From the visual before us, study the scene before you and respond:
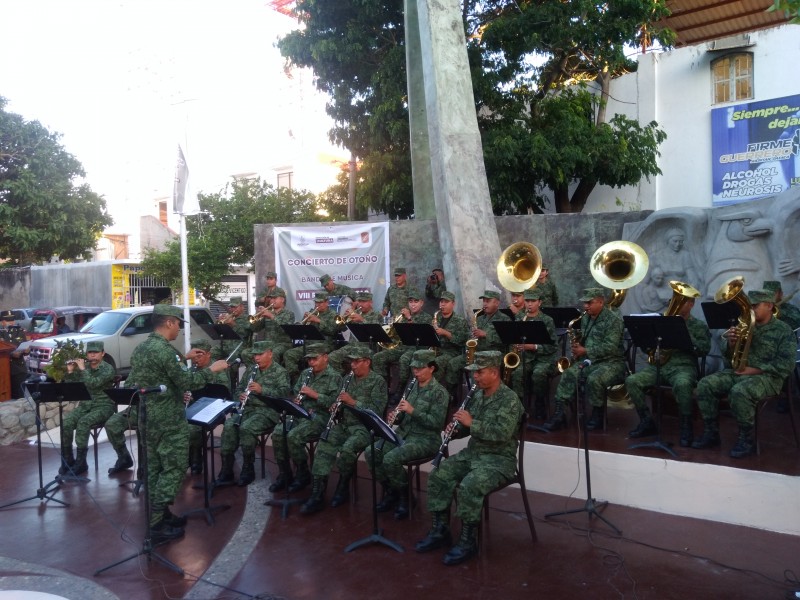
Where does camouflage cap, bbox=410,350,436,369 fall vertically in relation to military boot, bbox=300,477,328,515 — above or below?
above

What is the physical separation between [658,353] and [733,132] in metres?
13.4

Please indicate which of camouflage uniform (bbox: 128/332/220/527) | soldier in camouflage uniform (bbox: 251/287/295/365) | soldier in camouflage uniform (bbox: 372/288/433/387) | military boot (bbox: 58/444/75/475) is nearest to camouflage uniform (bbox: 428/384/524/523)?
camouflage uniform (bbox: 128/332/220/527)

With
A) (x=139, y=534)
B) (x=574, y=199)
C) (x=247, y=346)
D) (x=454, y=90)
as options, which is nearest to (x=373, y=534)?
(x=139, y=534)

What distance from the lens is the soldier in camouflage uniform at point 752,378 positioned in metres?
6.57

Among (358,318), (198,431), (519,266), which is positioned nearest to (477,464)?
(198,431)

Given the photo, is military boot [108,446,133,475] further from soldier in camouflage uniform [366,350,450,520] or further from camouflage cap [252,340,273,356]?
soldier in camouflage uniform [366,350,450,520]

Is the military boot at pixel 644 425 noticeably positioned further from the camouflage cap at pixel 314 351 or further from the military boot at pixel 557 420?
the camouflage cap at pixel 314 351

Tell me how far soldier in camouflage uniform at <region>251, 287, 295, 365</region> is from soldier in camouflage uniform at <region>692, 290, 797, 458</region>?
648cm

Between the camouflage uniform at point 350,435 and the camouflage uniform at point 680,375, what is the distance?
2.81m

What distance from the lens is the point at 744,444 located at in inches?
260

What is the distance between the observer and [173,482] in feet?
20.9

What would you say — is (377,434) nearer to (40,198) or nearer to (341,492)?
(341,492)

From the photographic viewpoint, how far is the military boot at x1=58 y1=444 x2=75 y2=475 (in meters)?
8.70

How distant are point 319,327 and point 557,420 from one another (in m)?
4.30
